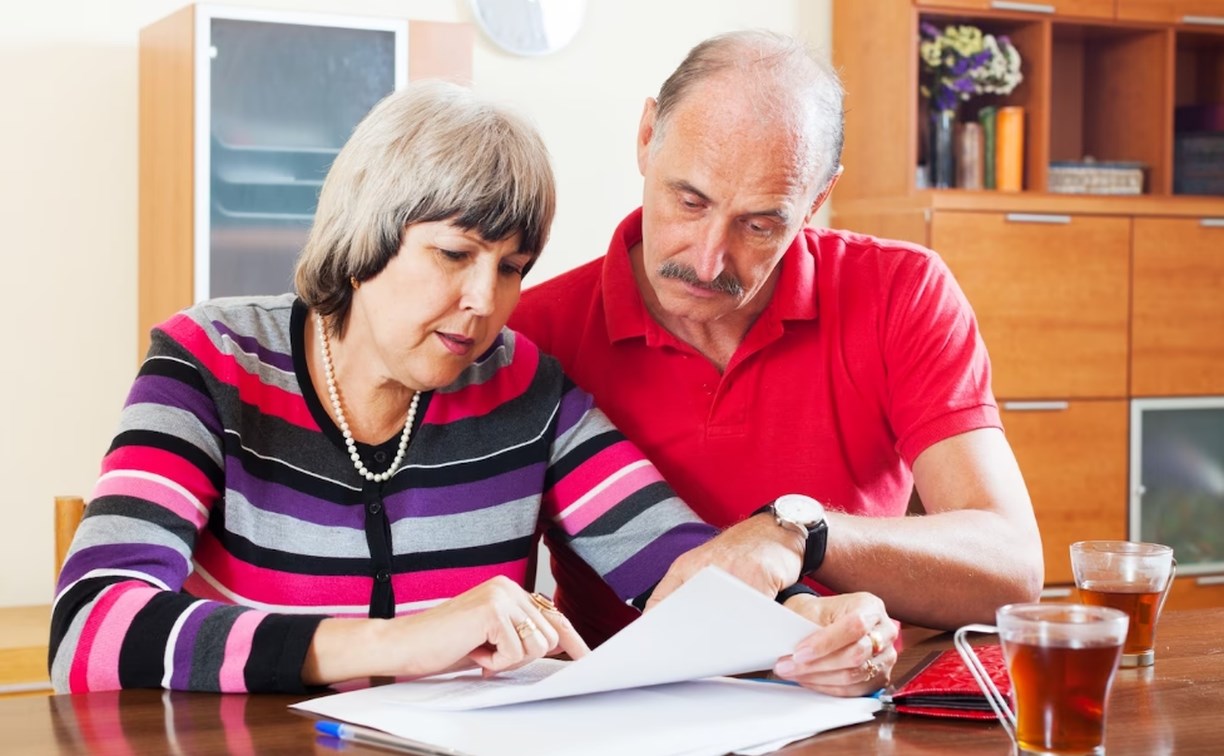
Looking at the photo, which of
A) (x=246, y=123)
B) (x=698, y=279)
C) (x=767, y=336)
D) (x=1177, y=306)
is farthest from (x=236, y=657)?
(x=1177, y=306)

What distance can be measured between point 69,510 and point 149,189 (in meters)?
1.92

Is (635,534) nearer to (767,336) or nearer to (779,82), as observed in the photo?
(767,336)

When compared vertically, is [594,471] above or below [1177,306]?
below

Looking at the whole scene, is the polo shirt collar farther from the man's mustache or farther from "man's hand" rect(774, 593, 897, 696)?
"man's hand" rect(774, 593, 897, 696)

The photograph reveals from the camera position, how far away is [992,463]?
6.11 feet

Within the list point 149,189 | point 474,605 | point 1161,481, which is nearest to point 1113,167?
point 1161,481

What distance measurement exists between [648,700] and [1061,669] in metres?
0.36

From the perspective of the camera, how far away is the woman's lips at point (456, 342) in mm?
1615

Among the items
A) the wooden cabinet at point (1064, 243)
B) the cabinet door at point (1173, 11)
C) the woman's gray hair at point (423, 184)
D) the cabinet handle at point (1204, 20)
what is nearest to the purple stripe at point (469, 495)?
the woman's gray hair at point (423, 184)

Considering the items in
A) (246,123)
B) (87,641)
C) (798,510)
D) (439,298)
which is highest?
(246,123)

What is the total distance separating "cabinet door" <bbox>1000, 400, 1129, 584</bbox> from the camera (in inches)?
163

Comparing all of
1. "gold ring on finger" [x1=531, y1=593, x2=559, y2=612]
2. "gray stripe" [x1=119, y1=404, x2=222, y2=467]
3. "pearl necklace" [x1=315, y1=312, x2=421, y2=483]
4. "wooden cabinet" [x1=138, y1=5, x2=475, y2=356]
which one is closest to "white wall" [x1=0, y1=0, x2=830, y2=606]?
"wooden cabinet" [x1=138, y1=5, x2=475, y2=356]

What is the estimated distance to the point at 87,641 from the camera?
1339 millimetres

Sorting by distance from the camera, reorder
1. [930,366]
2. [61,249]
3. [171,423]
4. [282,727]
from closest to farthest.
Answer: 1. [282,727]
2. [171,423]
3. [930,366]
4. [61,249]
